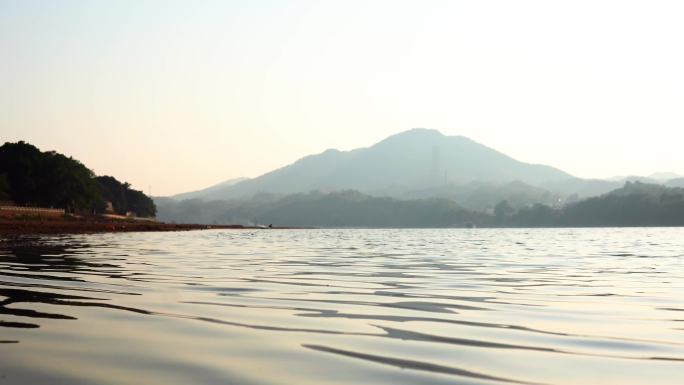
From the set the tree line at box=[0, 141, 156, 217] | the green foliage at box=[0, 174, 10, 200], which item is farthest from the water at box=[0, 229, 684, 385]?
the tree line at box=[0, 141, 156, 217]

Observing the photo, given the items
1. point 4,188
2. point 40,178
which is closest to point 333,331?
point 4,188

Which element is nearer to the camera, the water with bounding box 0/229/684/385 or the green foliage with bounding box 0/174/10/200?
the water with bounding box 0/229/684/385

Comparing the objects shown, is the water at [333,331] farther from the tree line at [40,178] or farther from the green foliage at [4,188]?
the tree line at [40,178]

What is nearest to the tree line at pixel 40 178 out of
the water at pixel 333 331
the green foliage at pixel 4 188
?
the green foliage at pixel 4 188

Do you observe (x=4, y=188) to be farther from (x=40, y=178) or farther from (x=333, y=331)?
(x=333, y=331)

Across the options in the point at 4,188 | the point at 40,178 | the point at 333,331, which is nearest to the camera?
the point at 333,331

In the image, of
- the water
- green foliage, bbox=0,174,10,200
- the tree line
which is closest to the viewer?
the water

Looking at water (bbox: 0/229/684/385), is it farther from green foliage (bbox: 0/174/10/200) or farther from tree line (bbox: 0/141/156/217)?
tree line (bbox: 0/141/156/217)

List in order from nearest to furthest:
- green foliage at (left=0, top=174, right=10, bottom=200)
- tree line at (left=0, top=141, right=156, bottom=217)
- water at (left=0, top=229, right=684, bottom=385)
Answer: water at (left=0, top=229, right=684, bottom=385) → green foliage at (left=0, top=174, right=10, bottom=200) → tree line at (left=0, top=141, right=156, bottom=217)

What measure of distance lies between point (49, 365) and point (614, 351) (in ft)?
21.0

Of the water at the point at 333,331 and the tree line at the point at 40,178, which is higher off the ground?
the tree line at the point at 40,178

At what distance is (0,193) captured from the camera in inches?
4783

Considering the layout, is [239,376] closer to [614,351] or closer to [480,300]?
[614,351]

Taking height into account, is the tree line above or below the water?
above
